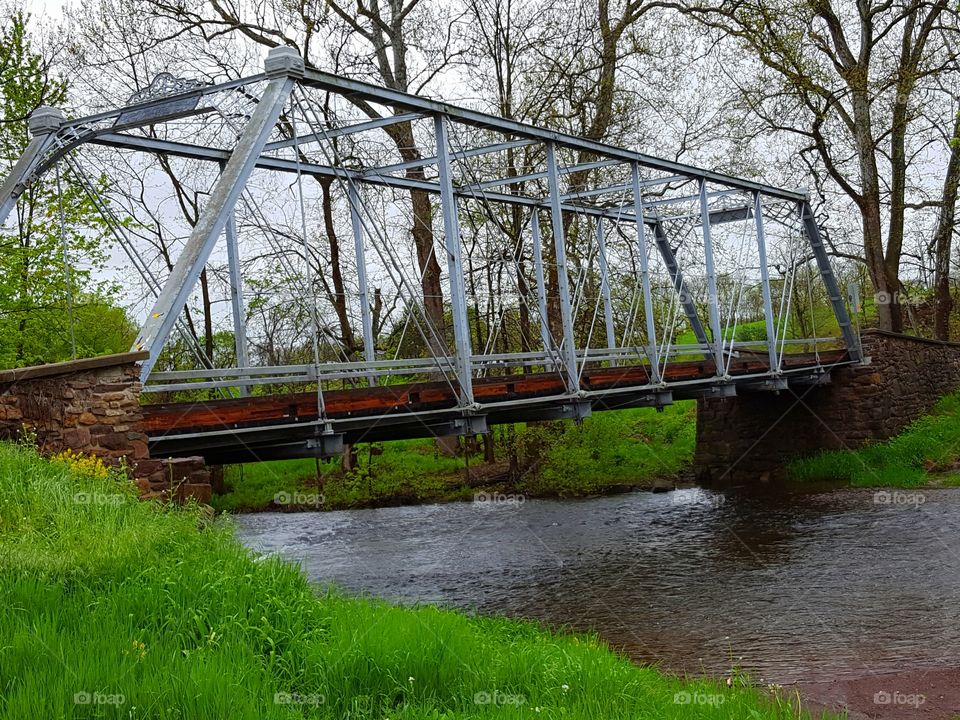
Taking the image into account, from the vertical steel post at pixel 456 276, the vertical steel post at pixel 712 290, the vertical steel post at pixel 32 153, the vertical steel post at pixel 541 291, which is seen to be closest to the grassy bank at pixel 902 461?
the vertical steel post at pixel 712 290

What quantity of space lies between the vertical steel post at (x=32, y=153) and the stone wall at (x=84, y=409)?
3.04m

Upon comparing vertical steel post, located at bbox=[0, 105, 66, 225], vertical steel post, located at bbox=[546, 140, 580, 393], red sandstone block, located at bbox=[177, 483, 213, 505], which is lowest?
red sandstone block, located at bbox=[177, 483, 213, 505]

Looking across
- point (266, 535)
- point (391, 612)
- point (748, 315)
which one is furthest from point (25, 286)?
point (748, 315)

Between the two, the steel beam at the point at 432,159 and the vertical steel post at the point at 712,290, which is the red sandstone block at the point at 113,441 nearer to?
the steel beam at the point at 432,159

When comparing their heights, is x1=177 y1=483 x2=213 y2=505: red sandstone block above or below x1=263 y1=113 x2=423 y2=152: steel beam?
below

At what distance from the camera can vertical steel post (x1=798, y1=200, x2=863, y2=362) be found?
21.2 m

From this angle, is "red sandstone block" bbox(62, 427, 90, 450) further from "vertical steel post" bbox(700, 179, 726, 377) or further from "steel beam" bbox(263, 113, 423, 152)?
"vertical steel post" bbox(700, 179, 726, 377)

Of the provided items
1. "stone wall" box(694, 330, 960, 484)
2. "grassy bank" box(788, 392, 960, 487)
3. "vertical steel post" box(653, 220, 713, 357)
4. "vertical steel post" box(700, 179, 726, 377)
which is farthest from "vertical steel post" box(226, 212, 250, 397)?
"grassy bank" box(788, 392, 960, 487)

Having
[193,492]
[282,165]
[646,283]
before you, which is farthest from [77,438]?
[646,283]

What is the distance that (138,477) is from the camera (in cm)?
809

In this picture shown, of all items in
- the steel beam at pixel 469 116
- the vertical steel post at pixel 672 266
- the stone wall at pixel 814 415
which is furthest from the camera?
the stone wall at pixel 814 415

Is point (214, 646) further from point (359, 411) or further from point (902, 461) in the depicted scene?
point (902, 461)

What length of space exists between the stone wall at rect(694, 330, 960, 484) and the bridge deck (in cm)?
750

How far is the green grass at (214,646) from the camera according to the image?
16.6ft
